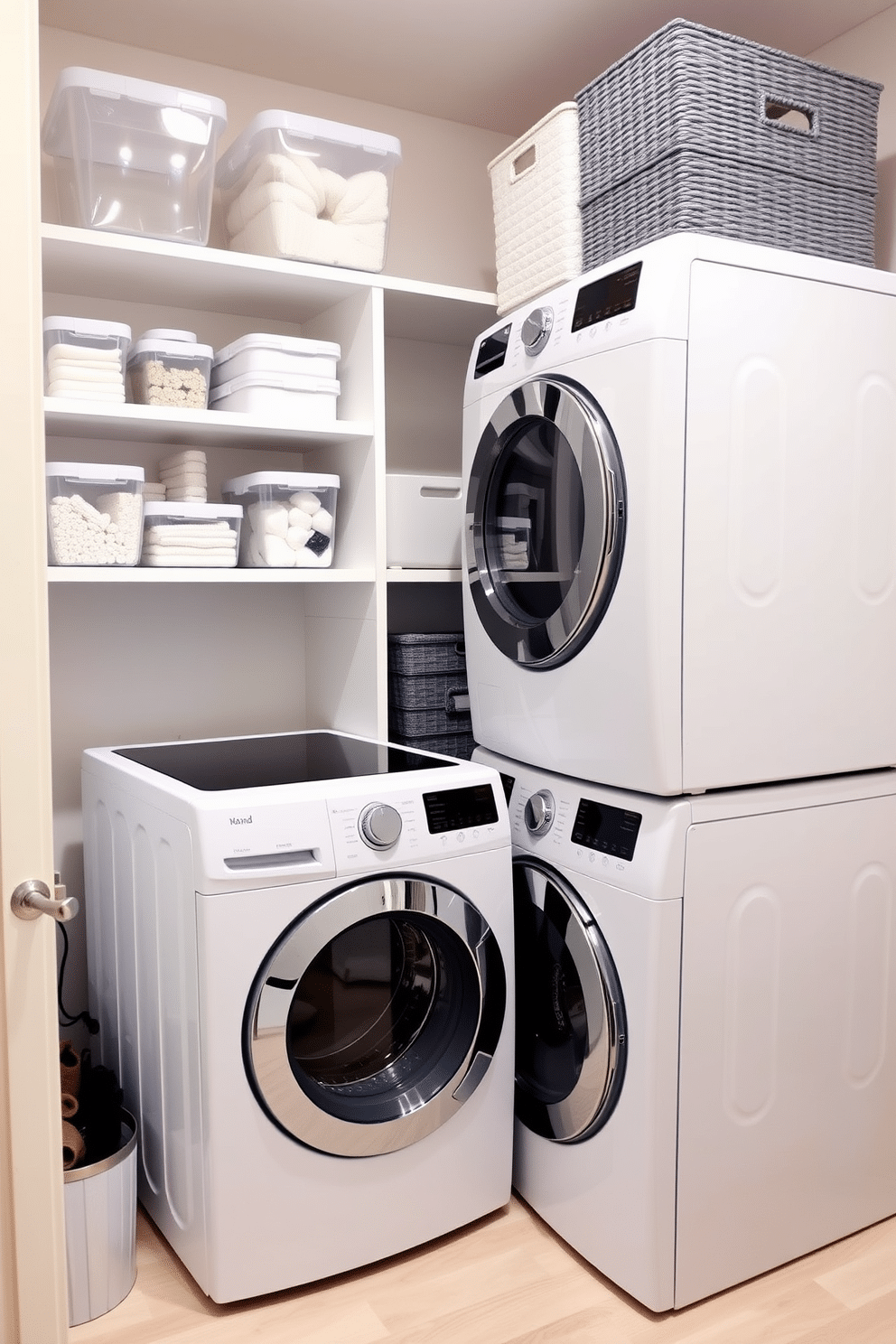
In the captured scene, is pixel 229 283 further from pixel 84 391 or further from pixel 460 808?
pixel 460 808

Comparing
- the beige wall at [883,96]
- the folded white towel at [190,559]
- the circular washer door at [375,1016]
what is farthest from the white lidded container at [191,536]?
the beige wall at [883,96]

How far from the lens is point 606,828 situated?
6.07 ft

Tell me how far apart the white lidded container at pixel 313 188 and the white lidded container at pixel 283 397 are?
0.25 meters

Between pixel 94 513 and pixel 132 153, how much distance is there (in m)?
0.69

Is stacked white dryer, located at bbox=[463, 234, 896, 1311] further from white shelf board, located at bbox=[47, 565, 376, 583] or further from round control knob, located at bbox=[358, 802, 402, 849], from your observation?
white shelf board, located at bbox=[47, 565, 376, 583]

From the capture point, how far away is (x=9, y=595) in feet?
4.20

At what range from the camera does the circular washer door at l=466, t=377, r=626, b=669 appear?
177cm

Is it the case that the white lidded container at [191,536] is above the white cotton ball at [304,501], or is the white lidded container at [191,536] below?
below

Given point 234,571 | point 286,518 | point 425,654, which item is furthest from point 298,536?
point 425,654

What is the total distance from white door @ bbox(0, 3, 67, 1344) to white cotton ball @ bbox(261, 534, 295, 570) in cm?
93

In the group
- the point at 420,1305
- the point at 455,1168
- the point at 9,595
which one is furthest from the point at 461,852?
the point at 9,595

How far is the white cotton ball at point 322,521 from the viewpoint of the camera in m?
2.29

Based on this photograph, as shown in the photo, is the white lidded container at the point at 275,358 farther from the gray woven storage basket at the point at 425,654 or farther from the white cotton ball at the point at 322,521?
the gray woven storage basket at the point at 425,654

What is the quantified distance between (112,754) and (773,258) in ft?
5.07
